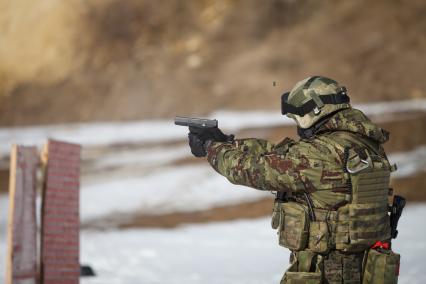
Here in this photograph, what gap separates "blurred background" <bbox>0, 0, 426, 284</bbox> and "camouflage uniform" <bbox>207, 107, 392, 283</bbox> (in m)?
8.66

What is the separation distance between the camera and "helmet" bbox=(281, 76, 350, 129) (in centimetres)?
325

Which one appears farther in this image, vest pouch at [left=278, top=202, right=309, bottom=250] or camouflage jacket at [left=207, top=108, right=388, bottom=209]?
vest pouch at [left=278, top=202, right=309, bottom=250]

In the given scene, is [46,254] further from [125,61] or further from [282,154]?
[125,61]

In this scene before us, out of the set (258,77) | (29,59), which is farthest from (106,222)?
(29,59)

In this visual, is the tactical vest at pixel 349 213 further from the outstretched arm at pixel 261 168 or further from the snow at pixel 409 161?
the snow at pixel 409 161

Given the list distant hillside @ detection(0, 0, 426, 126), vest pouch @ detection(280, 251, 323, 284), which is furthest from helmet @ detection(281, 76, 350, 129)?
distant hillside @ detection(0, 0, 426, 126)

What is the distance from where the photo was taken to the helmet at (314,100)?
128 inches

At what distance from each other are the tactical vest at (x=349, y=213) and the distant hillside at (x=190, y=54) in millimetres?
12868

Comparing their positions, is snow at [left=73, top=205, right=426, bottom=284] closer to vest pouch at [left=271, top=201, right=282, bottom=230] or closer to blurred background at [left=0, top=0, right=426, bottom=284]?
blurred background at [left=0, top=0, right=426, bottom=284]

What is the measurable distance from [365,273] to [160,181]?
876 cm

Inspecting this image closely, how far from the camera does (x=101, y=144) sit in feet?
48.3

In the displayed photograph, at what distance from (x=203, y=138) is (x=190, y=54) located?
14.4 metres

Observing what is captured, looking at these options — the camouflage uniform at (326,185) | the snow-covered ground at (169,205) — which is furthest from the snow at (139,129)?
the camouflage uniform at (326,185)

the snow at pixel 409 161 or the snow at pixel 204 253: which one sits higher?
the snow at pixel 409 161
